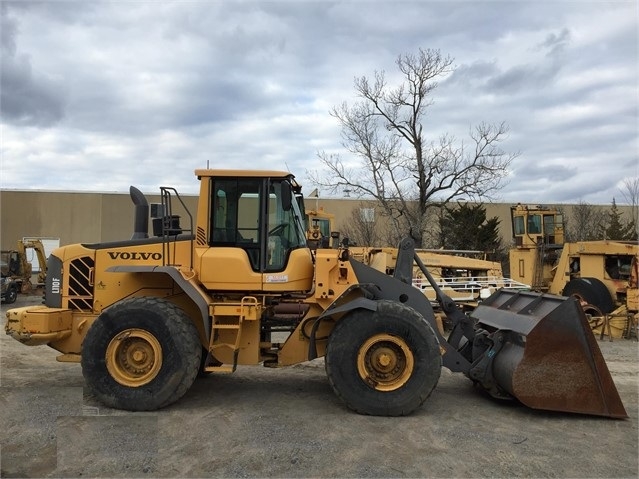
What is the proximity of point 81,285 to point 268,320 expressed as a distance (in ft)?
7.96

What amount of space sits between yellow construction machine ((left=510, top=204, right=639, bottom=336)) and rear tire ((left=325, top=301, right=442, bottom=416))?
8883mm

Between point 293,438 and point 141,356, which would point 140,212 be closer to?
point 141,356

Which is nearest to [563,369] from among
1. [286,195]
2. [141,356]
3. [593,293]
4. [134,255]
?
[286,195]

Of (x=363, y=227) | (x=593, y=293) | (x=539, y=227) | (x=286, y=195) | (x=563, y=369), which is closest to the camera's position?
(x=563, y=369)

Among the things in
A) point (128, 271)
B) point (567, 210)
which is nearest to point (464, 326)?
point (128, 271)

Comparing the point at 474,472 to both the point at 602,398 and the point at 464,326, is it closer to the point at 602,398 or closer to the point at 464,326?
the point at 602,398

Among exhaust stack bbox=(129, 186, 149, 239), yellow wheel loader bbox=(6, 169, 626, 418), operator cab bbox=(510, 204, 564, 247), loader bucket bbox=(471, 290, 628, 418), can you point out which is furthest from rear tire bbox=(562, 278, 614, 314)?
exhaust stack bbox=(129, 186, 149, 239)

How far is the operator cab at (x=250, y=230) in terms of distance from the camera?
249 inches

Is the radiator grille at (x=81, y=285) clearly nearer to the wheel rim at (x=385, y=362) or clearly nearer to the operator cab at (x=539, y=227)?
the wheel rim at (x=385, y=362)

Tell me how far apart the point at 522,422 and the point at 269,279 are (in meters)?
3.26

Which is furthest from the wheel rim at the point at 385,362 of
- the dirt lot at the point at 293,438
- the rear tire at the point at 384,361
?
the dirt lot at the point at 293,438

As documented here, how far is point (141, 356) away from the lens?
6000 millimetres

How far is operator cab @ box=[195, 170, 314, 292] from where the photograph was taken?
20.8ft

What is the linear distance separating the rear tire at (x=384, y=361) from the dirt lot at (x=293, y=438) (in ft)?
0.69
